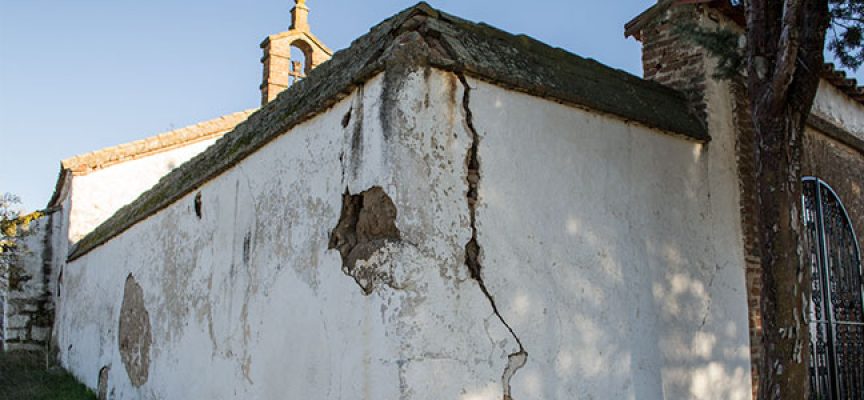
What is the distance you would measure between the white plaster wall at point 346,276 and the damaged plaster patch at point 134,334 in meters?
1.43

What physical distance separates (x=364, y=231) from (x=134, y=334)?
4786 millimetres

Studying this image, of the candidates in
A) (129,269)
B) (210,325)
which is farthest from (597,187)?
(129,269)

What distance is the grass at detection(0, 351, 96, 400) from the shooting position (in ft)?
28.8

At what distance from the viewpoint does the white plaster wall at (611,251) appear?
3936 millimetres

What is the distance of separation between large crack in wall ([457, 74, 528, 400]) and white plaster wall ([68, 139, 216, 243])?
1036 centimetres

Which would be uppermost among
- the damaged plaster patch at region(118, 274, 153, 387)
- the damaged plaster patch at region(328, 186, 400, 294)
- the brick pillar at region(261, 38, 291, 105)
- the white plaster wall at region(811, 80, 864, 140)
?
the brick pillar at region(261, 38, 291, 105)

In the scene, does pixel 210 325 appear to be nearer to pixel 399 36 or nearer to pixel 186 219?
pixel 186 219

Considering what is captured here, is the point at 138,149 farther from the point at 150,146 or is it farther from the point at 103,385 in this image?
the point at 103,385

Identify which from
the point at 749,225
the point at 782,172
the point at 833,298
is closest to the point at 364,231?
the point at 782,172

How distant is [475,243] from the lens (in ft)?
12.3

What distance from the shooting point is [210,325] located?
5508 mm

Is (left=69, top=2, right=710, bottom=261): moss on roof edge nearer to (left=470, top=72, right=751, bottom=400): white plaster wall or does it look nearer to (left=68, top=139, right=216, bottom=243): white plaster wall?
(left=470, top=72, right=751, bottom=400): white plaster wall

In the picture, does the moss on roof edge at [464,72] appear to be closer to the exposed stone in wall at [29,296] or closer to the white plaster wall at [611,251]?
the white plaster wall at [611,251]

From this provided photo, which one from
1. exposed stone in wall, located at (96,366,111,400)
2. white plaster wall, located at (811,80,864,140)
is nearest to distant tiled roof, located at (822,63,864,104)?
white plaster wall, located at (811,80,864,140)
